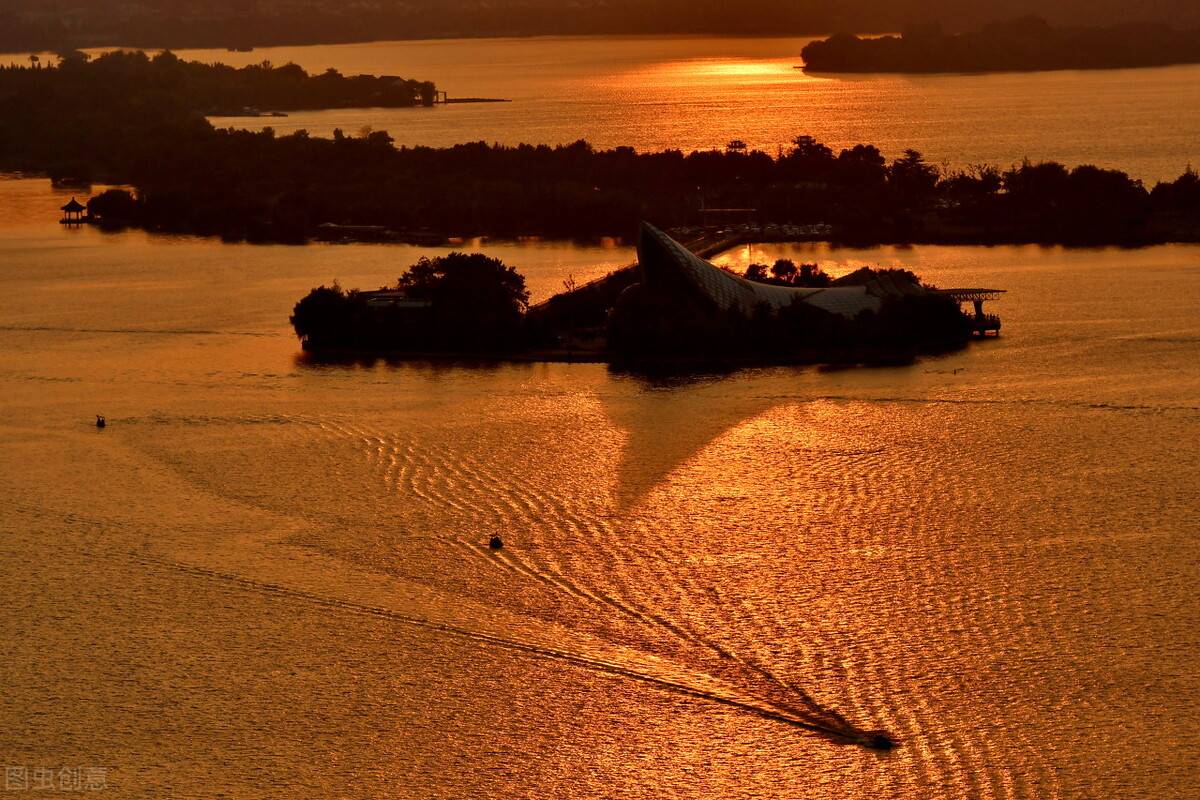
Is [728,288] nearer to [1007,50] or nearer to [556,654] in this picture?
[556,654]

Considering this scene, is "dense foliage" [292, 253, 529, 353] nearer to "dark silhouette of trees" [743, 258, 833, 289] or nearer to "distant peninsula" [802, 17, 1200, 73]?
"dark silhouette of trees" [743, 258, 833, 289]

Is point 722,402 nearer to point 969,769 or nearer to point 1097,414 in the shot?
point 1097,414

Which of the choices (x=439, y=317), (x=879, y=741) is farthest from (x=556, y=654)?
(x=439, y=317)

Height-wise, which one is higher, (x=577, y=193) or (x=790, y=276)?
(x=577, y=193)

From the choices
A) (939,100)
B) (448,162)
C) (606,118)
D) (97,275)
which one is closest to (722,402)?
(97,275)

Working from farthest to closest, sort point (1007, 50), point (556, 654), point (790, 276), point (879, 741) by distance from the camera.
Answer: point (1007, 50) → point (790, 276) → point (556, 654) → point (879, 741)

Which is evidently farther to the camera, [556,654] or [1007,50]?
[1007,50]

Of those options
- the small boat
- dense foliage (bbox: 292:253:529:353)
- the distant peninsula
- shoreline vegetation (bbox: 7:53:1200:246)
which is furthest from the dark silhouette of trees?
the distant peninsula
